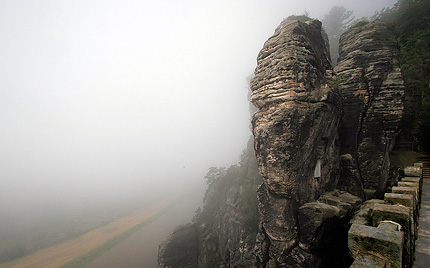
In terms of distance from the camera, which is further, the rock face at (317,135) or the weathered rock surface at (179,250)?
the weathered rock surface at (179,250)

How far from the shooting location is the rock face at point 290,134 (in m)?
9.84

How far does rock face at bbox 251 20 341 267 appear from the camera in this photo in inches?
387

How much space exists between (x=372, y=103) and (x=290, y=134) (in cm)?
808

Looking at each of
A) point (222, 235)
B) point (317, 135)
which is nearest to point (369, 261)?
point (317, 135)

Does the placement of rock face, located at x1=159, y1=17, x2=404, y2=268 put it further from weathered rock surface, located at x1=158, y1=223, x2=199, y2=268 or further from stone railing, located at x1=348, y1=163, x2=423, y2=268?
weathered rock surface, located at x1=158, y1=223, x2=199, y2=268

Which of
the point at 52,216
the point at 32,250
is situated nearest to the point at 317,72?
the point at 32,250

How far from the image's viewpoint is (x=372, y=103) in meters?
12.7

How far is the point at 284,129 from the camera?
32.1ft

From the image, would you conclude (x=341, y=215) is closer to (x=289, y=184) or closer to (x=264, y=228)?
(x=289, y=184)

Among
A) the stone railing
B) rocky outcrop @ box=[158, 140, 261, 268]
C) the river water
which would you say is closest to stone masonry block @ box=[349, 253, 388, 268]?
the stone railing

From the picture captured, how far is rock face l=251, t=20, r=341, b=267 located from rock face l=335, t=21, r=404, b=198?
1895mm

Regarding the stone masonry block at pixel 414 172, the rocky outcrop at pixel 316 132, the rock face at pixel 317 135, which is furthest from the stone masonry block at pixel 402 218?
the stone masonry block at pixel 414 172

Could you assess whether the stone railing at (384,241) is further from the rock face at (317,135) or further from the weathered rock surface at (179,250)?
the weathered rock surface at (179,250)

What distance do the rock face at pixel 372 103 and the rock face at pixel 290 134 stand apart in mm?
1895
